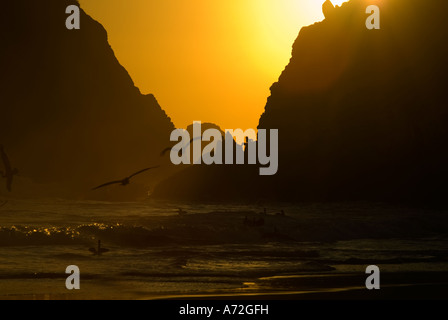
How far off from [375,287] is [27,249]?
19.1 m

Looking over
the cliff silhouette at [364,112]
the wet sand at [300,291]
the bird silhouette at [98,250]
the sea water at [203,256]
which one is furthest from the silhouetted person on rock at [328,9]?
the wet sand at [300,291]

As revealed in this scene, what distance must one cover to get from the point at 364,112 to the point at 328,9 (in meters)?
29.9

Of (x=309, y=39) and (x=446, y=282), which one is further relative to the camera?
(x=309, y=39)

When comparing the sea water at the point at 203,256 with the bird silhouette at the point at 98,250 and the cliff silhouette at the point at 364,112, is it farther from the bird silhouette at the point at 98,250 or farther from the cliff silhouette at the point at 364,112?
the cliff silhouette at the point at 364,112

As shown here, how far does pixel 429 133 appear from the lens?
129875 millimetres

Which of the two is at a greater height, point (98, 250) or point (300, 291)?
point (98, 250)

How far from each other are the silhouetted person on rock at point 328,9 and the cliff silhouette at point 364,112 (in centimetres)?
142

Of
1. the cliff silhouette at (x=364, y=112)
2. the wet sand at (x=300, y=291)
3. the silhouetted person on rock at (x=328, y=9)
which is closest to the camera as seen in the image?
the wet sand at (x=300, y=291)

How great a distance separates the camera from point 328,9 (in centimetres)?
15838

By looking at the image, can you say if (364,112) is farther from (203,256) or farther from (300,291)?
(300,291)

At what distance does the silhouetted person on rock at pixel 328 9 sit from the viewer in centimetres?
15673

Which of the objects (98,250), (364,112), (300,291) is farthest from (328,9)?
(300,291)
